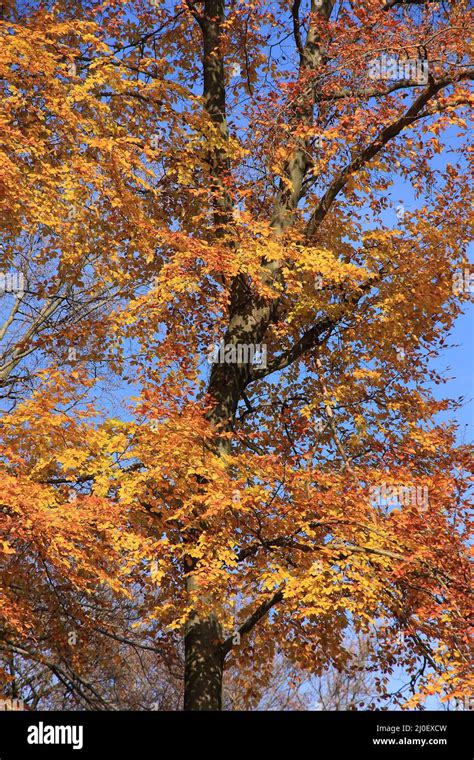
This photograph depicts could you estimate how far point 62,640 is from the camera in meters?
12.2

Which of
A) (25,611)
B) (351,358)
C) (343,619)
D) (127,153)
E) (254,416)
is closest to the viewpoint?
(25,611)

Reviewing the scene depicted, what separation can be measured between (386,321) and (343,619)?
475 cm

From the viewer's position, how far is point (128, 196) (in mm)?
12164

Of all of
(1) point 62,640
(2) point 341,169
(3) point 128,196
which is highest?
(2) point 341,169

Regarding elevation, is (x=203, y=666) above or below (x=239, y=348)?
below

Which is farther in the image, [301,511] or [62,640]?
[62,640]

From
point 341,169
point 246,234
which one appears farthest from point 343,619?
point 341,169
